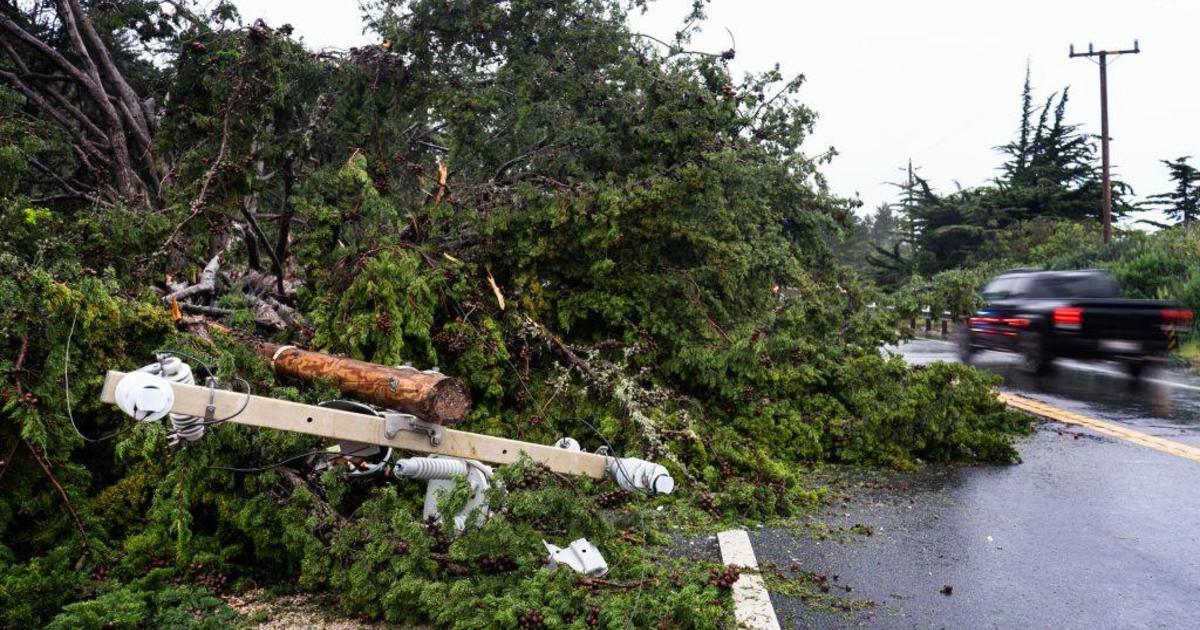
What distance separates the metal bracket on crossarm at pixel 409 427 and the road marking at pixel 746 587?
151 centimetres

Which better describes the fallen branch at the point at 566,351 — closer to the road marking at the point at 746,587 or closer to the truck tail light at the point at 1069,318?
the road marking at the point at 746,587

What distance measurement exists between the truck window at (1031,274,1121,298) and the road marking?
1016cm

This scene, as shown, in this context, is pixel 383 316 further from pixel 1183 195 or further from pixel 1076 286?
pixel 1183 195

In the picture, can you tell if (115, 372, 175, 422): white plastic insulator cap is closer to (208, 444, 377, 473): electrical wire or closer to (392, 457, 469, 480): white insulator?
(208, 444, 377, 473): electrical wire

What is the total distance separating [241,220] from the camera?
291 inches

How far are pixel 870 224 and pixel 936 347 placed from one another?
5590 cm

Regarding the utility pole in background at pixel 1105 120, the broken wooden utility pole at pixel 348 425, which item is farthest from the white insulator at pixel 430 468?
the utility pole in background at pixel 1105 120

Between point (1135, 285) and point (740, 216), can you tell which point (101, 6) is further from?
point (1135, 285)

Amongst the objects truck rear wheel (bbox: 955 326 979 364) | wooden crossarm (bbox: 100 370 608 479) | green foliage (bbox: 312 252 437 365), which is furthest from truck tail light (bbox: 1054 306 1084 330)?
wooden crossarm (bbox: 100 370 608 479)

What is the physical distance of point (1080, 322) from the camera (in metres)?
10.7

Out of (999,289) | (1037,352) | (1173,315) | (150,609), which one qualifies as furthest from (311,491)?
(999,289)

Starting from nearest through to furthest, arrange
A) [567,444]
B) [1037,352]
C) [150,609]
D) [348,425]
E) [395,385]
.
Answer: [150,609], [348,425], [395,385], [567,444], [1037,352]

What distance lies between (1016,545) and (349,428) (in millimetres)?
3561

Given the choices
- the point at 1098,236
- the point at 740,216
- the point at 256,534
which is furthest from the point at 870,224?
the point at 256,534
